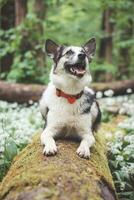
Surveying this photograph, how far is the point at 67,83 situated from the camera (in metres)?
5.64

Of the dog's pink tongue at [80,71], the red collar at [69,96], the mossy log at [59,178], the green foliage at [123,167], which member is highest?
the dog's pink tongue at [80,71]

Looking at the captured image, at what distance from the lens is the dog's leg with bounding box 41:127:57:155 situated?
501 centimetres

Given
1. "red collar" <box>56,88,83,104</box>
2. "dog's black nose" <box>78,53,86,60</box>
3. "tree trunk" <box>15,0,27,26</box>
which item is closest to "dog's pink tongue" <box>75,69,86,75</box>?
"dog's black nose" <box>78,53,86,60</box>

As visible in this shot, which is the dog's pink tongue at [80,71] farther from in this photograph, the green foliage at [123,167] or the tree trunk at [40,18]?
the tree trunk at [40,18]

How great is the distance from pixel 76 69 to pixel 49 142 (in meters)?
0.92

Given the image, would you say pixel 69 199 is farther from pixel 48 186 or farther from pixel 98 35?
pixel 98 35

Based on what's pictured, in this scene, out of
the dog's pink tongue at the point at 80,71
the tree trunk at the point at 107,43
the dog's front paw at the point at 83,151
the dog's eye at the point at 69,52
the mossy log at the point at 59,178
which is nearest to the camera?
the mossy log at the point at 59,178

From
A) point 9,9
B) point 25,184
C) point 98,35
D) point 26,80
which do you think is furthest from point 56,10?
point 25,184

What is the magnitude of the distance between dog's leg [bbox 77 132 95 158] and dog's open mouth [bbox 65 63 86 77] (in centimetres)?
75

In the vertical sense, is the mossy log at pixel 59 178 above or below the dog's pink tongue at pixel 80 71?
below

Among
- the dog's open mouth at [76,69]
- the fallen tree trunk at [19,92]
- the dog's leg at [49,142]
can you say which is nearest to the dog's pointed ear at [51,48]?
the dog's open mouth at [76,69]

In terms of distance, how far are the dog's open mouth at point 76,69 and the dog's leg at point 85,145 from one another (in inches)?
29.6

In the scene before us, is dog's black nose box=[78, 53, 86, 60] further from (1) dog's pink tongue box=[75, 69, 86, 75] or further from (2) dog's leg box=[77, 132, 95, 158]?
(2) dog's leg box=[77, 132, 95, 158]

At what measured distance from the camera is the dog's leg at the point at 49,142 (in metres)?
5.01
